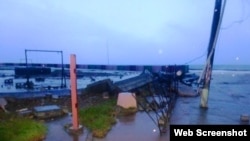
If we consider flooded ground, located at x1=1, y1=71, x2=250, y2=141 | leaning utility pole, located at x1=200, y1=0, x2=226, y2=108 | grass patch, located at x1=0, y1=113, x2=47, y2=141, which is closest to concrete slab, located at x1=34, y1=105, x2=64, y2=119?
flooded ground, located at x1=1, y1=71, x2=250, y2=141

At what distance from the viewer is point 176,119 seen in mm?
7133

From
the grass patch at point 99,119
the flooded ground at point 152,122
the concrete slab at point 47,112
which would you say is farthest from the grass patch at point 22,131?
the grass patch at point 99,119

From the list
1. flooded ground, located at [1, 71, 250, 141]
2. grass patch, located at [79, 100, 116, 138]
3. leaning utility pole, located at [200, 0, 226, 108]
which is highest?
leaning utility pole, located at [200, 0, 226, 108]

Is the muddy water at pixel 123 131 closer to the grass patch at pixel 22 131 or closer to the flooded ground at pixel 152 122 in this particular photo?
the flooded ground at pixel 152 122

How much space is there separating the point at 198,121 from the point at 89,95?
19.2 ft

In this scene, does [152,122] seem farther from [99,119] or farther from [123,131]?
[99,119]

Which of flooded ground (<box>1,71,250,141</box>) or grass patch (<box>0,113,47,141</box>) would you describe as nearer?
grass patch (<box>0,113,47,141</box>)

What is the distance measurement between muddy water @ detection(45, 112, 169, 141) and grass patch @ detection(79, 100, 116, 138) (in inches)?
5.6

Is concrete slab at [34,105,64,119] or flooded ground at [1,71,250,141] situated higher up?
concrete slab at [34,105,64,119]

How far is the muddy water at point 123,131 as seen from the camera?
17.6 ft

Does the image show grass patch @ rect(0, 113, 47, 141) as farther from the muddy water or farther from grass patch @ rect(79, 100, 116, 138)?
grass patch @ rect(79, 100, 116, 138)

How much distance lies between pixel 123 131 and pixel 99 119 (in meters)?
0.93

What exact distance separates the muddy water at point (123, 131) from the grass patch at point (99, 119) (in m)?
0.14

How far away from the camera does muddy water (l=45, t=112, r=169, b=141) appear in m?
5.37
